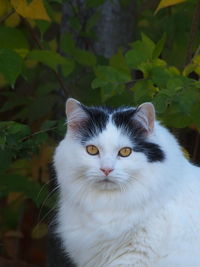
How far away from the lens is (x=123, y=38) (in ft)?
15.6

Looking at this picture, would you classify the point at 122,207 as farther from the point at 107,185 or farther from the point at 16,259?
the point at 16,259

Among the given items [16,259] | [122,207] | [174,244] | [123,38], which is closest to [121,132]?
[122,207]

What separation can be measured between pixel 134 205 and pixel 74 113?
23.4 inches

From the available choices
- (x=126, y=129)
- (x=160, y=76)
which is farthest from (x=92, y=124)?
(x=160, y=76)

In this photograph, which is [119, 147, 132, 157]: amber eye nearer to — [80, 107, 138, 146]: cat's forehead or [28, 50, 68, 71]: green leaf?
[80, 107, 138, 146]: cat's forehead

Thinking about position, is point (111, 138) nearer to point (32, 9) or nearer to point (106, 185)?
point (106, 185)

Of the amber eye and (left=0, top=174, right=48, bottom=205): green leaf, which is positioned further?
(left=0, top=174, right=48, bottom=205): green leaf

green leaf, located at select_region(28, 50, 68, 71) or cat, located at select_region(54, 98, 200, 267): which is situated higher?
green leaf, located at select_region(28, 50, 68, 71)

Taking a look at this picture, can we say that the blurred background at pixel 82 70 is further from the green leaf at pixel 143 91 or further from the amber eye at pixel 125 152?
the amber eye at pixel 125 152

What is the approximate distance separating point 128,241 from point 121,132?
0.60m

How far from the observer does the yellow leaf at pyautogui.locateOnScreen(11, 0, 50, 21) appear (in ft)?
12.0

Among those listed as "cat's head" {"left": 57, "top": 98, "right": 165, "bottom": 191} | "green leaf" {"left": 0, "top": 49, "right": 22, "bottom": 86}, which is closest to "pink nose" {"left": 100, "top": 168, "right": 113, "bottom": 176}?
"cat's head" {"left": 57, "top": 98, "right": 165, "bottom": 191}


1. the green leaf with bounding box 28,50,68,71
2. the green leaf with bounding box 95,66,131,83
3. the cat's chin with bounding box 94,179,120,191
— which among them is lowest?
the cat's chin with bounding box 94,179,120,191

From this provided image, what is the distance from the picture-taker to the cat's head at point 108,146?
3.28 meters
